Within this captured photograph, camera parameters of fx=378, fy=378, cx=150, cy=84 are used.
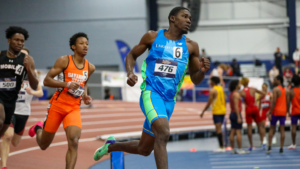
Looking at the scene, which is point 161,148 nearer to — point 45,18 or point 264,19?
point 45,18

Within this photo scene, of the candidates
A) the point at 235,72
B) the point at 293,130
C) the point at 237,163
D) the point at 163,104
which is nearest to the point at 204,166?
the point at 237,163

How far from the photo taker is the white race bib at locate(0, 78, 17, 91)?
536cm

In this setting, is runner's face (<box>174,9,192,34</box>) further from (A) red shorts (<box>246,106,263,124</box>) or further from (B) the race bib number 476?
(A) red shorts (<box>246,106,263,124</box>)

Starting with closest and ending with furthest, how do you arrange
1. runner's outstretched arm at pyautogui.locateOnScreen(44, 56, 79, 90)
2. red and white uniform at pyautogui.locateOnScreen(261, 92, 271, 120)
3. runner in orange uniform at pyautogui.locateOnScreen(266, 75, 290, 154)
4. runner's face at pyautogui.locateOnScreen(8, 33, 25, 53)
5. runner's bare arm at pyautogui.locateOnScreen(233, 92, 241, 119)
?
1. runner's outstretched arm at pyautogui.locateOnScreen(44, 56, 79, 90)
2. runner's face at pyautogui.locateOnScreen(8, 33, 25, 53)
3. runner in orange uniform at pyautogui.locateOnScreen(266, 75, 290, 154)
4. runner's bare arm at pyautogui.locateOnScreen(233, 92, 241, 119)
5. red and white uniform at pyautogui.locateOnScreen(261, 92, 271, 120)

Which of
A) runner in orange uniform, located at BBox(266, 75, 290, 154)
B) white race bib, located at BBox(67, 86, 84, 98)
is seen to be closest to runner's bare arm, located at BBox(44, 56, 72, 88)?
white race bib, located at BBox(67, 86, 84, 98)

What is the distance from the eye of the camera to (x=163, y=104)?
4258 mm

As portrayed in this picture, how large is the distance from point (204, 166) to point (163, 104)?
387cm

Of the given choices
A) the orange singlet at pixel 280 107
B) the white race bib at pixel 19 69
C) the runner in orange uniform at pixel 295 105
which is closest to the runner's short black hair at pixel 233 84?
the orange singlet at pixel 280 107

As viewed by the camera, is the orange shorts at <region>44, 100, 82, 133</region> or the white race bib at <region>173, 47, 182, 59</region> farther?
the orange shorts at <region>44, 100, 82, 133</region>

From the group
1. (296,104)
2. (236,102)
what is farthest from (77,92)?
(296,104)

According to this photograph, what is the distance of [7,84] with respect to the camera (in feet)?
17.7

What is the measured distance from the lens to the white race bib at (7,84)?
536 centimetres

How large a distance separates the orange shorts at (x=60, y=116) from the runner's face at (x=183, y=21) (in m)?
1.92

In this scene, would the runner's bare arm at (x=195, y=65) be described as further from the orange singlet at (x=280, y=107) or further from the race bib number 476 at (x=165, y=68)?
the orange singlet at (x=280, y=107)
